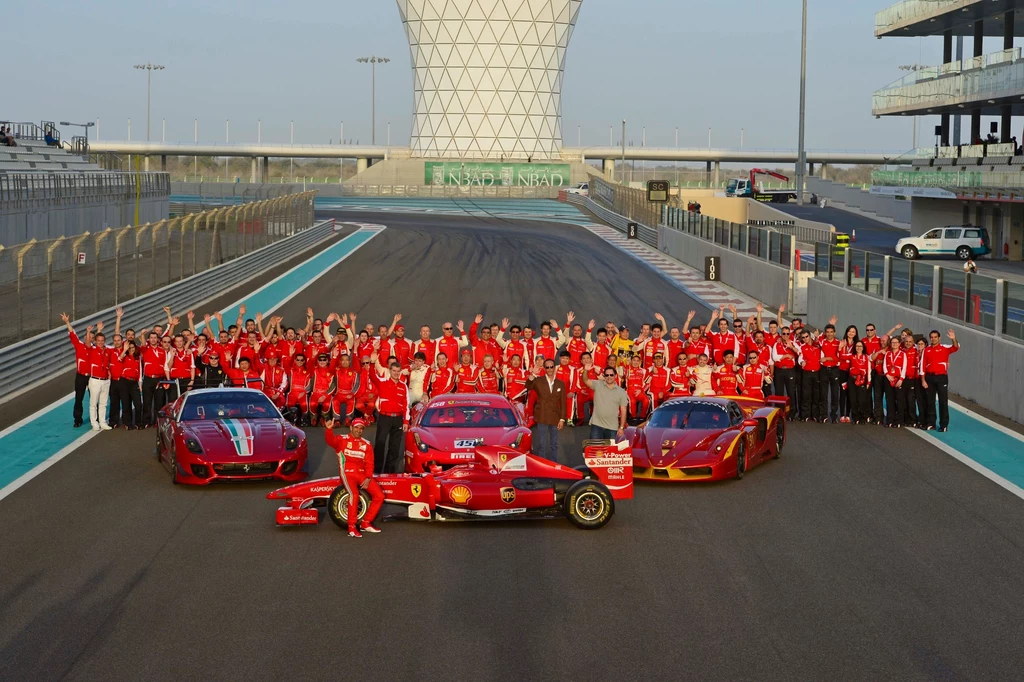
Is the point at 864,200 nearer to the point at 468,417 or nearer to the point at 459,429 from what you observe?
the point at 468,417

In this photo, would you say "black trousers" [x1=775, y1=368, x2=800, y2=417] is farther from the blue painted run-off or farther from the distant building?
the distant building

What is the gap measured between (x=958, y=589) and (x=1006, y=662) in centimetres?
205

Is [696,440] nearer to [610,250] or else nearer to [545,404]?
[545,404]

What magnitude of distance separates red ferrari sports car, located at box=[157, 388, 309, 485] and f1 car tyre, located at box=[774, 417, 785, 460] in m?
6.29

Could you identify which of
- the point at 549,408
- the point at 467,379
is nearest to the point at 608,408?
the point at 549,408

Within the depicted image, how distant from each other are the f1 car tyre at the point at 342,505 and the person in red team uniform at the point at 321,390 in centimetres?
626

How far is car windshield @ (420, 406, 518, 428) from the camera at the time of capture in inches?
637

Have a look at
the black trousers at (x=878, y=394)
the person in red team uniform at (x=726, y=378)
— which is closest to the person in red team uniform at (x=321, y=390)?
the person in red team uniform at (x=726, y=378)

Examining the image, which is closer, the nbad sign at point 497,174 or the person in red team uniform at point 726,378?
the person in red team uniform at point 726,378

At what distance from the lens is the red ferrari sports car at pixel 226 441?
15430mm

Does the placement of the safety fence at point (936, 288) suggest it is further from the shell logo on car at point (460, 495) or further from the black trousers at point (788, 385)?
the shell logo on car at point (460, 495)

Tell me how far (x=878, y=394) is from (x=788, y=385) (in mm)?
1411

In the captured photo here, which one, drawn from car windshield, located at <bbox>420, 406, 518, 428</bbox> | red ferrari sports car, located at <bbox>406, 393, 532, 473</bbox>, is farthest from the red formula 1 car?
car windshield, located at <bbox>420, 406, 518, 428</bbox>

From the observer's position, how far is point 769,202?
91938 mm
